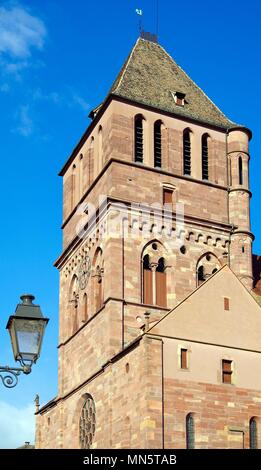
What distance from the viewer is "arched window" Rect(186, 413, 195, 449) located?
3488cm

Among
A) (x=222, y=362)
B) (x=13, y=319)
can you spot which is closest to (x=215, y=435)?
(x=222, y=362)

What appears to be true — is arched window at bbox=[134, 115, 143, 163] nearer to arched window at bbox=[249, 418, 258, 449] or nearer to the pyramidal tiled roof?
the pyramidal tiled roof

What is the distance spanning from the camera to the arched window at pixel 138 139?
43969mm

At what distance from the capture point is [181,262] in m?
42.7

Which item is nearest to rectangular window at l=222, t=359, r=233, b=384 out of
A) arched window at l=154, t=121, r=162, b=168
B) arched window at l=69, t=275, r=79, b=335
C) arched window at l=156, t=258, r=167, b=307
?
arched window at l=156, t=258, r=167, b=307

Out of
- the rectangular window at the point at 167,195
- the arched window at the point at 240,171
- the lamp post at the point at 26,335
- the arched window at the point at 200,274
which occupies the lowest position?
the lamp post at the point at 26,335

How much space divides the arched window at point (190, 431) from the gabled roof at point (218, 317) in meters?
2.86

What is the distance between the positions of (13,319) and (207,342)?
23.8 meters

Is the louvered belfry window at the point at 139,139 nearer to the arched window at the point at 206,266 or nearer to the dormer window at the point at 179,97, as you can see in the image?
the dormer window at the point at 179,97

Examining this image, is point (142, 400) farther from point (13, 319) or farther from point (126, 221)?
point (13, 319)

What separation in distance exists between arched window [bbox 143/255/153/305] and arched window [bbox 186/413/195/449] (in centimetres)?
710

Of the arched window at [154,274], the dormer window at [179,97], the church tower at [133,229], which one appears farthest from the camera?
the dormer window at [179,97]

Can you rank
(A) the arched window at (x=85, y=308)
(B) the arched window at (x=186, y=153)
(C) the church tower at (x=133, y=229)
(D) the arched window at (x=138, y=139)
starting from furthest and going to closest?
(B) the arched window at (x=186, y=153), (A) the arched window at (x=85, y=308), (D) the arched window at (x=138, y=139), (C) the church tower at (x=133, y=229)

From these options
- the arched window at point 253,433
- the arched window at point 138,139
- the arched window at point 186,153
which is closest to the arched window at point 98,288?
the arched window at point 138,139
